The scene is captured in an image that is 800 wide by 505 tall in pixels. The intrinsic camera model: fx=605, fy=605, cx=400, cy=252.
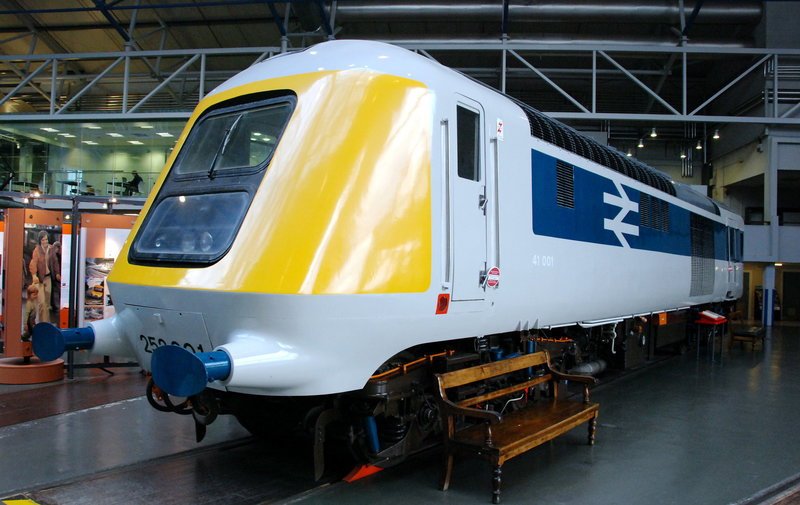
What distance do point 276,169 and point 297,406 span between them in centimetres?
181

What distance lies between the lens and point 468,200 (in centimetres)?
Result: 480

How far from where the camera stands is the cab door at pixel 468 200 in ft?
15.2

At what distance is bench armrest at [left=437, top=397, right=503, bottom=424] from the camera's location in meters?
4.43

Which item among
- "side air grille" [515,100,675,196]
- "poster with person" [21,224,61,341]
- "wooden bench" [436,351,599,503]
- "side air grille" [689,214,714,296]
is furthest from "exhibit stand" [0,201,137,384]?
"side air grille" [689,214,714,296]

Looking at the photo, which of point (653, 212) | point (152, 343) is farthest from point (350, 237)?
point (653, 212)

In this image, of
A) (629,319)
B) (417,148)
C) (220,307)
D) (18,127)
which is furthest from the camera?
(18,127)

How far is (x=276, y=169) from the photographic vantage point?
4070 millimetres

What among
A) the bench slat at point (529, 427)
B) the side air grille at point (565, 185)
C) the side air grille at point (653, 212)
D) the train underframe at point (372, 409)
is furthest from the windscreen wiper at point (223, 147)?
the side air grille at point (653, 212)

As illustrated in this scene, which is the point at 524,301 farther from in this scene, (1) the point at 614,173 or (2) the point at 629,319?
(2) the point at 629,319

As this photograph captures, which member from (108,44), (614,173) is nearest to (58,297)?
(614,173)

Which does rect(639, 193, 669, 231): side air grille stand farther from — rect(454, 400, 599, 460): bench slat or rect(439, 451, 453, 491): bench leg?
rect(439, 451, 453, 491): bench leg

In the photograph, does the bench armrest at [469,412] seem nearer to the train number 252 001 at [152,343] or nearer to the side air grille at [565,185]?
the train number 252 001 at [152,343]

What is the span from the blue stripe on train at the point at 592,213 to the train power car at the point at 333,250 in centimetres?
19

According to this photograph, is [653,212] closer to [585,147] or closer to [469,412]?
[585,147]
